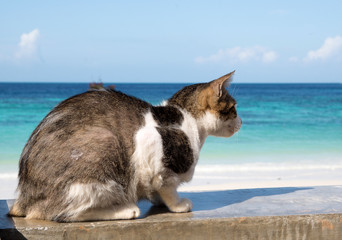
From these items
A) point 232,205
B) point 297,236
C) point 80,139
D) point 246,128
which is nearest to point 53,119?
point 80,139

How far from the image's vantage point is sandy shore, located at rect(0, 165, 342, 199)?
599 cm

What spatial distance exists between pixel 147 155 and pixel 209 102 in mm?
531

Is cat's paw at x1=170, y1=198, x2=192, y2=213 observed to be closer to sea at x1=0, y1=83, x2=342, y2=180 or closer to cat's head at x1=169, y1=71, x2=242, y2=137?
cat's head at x1=169, y1=71, x2=242, y2=137

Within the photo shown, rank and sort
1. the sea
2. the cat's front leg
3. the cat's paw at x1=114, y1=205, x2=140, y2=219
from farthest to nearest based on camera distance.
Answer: the sea
the cat's front leg
the cat's paw at x1=114, y1=205, x2=140, y2=219

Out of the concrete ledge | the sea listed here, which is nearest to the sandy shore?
the sea

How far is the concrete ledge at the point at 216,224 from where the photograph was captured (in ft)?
7.04

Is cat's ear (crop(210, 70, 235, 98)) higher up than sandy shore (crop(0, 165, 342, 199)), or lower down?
higher up

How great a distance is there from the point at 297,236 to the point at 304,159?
19.5 ft

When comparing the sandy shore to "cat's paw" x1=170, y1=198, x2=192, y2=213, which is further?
the sandy shore

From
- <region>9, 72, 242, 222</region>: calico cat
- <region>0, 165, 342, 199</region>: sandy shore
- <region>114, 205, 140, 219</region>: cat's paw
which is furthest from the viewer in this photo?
<region>0, 165, 342, 199</region>: sandy shore

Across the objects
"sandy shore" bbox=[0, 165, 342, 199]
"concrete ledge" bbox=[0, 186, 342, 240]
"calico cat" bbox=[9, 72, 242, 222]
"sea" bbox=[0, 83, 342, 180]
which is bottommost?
"sea" bbox=[0, 83, 342, 180]

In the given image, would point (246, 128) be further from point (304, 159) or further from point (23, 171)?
point (23, 171)

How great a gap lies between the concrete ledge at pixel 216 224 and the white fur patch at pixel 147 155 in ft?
0.78

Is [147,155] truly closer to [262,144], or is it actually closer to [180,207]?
[180,207]
